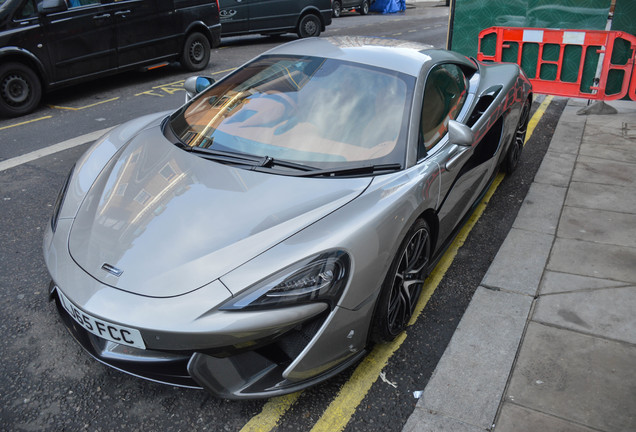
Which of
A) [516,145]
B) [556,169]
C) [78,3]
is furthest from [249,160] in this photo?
[78,3]

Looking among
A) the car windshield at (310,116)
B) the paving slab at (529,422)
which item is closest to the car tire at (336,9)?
the car windshield at (310,116)

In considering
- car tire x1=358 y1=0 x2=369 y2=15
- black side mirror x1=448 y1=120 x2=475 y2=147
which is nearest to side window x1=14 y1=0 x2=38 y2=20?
black side mirror x1=448 y1=120 x2=475 y2=147

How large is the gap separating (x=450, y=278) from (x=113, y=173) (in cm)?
223

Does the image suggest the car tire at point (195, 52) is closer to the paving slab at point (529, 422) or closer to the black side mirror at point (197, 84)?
the black side mirror at point (197, 84)

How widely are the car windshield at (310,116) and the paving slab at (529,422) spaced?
4.44 ft

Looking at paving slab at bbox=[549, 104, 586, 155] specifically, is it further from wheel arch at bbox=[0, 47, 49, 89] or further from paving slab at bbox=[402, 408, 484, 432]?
wheel arch at bbox=[0, 47, 49, 89]

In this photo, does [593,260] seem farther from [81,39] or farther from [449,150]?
[81,39]

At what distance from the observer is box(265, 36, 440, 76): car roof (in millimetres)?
3439

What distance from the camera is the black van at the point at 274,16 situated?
12570 millimetres

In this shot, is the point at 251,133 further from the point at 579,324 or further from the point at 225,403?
the point at 579,324

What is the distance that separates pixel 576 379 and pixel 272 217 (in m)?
1.73

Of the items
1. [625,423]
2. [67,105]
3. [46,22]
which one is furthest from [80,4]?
[625,423]

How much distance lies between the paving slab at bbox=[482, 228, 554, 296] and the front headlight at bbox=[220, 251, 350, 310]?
1.64 m

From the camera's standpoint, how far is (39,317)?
10.5 feet
